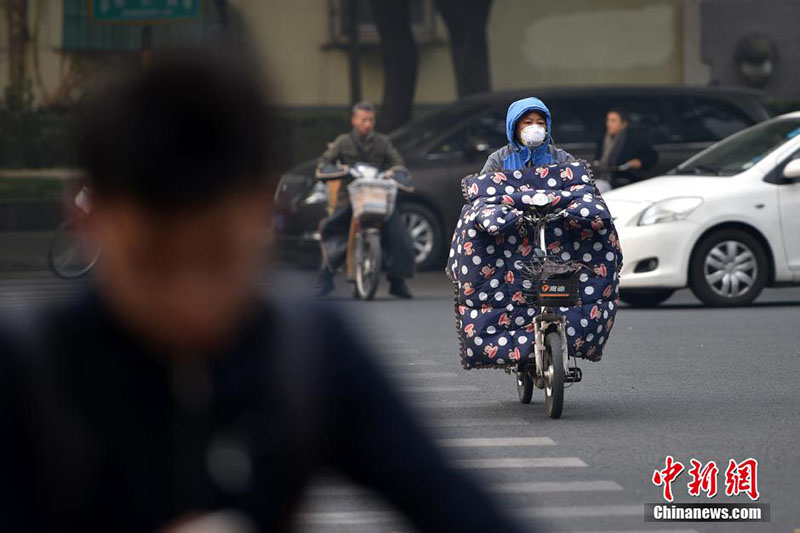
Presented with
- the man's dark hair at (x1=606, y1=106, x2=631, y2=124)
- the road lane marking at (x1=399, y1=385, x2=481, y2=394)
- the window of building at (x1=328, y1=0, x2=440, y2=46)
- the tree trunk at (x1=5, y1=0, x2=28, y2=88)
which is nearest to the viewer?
the road lane marking at (x1=399, y1=385, x2=481, y2=394)

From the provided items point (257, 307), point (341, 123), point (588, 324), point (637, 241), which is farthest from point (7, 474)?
point (341, 123)

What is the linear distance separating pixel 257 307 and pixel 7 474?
0.26 meters

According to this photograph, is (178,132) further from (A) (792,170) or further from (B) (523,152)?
(A) (792,170)

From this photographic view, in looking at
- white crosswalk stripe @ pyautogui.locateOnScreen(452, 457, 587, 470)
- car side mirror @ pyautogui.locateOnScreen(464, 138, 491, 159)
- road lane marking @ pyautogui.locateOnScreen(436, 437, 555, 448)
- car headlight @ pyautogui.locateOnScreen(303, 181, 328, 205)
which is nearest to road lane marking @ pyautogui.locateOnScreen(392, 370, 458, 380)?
road lane marking @ pyautogui.locateOnScreen(436, 437, 555, 448)

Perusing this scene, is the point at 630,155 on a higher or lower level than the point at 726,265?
higher

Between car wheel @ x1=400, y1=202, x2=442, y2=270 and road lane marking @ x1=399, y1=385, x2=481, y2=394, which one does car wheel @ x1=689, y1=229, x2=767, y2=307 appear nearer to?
car wheel @ x1=400, y1=202, x2=442, y2=270

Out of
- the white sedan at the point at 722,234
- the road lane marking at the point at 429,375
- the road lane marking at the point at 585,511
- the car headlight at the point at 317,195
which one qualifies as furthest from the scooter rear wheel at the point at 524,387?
the car headlight at the point at 317,195

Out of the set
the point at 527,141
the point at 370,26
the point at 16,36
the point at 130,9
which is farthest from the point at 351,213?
the point at 370,26

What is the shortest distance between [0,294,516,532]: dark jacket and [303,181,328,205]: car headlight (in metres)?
16.0

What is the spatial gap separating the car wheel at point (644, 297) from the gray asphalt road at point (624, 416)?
1004 millimetres

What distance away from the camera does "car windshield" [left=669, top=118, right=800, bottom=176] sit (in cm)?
1439

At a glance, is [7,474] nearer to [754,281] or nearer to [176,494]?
[176,494]

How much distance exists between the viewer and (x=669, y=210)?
46.1 ft

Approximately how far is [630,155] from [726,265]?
3116 mm
